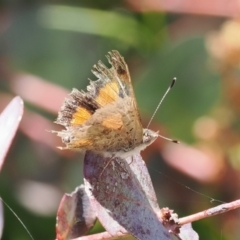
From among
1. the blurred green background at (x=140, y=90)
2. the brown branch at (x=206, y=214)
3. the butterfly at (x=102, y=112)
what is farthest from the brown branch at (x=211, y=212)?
the blurred green background at (x=140, y=90)

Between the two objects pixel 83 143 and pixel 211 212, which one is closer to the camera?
pixel 211 212

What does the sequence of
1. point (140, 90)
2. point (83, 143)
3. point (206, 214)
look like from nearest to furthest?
point (206, 214)
point (83, 143)
point (140, 90)

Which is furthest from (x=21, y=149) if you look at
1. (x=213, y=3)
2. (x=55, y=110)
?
(x=213, y=3)

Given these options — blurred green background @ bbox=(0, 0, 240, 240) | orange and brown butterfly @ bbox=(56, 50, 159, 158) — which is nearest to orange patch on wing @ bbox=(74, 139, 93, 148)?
orange and brown butterfly @ bbox=(56, 50, 159, 158)

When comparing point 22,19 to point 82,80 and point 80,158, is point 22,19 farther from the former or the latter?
point 80,158

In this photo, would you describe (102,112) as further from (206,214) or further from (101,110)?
(206,214)

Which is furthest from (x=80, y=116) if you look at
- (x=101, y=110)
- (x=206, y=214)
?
(x=206, y=214)
